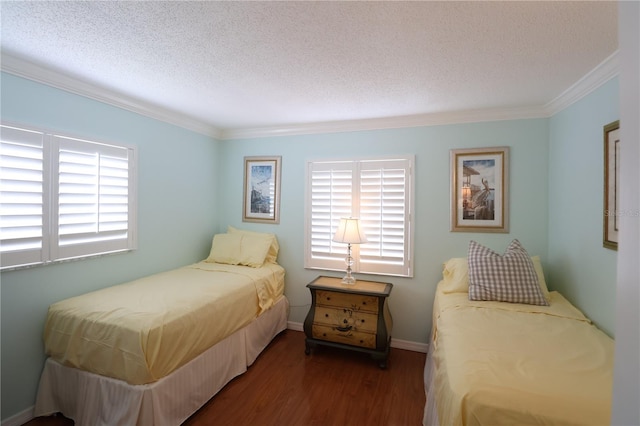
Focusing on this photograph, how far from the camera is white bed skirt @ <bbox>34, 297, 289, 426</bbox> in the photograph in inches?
67.6

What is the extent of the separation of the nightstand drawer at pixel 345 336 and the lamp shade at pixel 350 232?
0.84 m

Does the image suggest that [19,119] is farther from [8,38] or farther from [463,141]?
[463,141]

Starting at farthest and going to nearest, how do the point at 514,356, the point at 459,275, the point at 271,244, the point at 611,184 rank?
the point at 271,244
the point at 459,275
the point at 611,184
the point at 514,356

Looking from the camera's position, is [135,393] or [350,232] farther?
[350,232]

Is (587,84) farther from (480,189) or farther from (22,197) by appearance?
(22,197)

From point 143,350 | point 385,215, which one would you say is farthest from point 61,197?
point 385,215

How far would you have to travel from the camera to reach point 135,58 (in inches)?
73.1

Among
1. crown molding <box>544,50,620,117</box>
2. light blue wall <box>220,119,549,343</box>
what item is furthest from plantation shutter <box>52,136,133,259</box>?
crown molding <box>544,50,620,117</box>

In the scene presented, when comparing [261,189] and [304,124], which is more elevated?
[304,124]

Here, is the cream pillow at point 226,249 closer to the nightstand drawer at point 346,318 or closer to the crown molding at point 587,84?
the nightstand drawer at point 346,318

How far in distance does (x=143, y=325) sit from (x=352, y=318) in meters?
1.72

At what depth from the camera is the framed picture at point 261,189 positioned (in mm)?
3473

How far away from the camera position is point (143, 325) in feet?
5.69

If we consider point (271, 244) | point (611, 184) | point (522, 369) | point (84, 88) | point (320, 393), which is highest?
point (84, 88)
